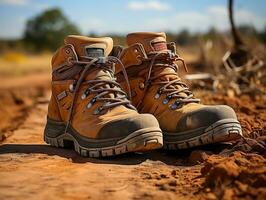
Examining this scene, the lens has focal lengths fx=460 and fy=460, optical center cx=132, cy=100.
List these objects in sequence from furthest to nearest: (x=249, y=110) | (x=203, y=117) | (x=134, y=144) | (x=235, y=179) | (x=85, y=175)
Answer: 1. (x=249, y=110)
2. (x=203, y=117)
3. (x=134, y=144)
4. (x=85, y=175)
5. (x=235, y=179)

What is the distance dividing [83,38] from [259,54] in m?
5.16

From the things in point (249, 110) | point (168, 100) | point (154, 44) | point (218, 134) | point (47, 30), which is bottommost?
point (47, 30)

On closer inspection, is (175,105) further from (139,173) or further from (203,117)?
(139,173)

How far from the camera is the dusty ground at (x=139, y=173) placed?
184cm

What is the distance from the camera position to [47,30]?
41.7m

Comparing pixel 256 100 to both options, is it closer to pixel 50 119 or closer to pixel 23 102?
pixel 50 119

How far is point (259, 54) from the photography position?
7316 mm

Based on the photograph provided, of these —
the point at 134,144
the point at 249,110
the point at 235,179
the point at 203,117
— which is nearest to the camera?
the point at 235,179

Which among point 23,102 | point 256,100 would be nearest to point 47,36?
point 23,102

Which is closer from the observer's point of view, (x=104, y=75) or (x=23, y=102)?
(x=104, y=75)

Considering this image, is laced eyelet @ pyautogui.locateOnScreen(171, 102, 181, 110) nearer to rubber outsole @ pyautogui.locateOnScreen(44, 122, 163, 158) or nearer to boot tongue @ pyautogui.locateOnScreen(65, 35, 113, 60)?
rubber outsole @ pyautogui.locateOnScreen(44, 122, 163, 158)

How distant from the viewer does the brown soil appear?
1.84 metres

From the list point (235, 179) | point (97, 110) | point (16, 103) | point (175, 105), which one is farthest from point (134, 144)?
point (16, 103)

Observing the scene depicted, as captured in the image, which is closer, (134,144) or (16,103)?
(134,144)
